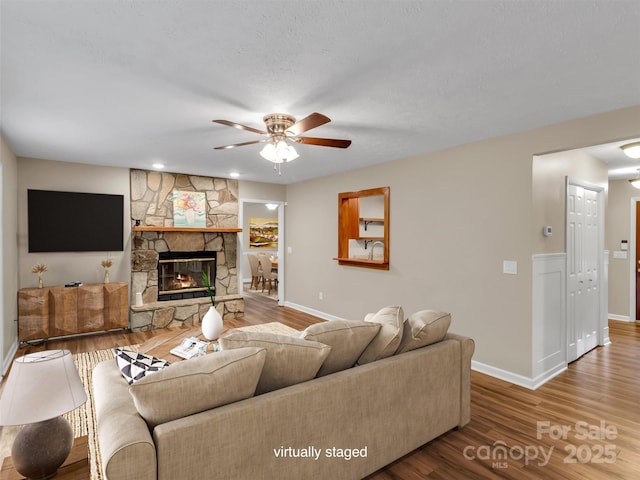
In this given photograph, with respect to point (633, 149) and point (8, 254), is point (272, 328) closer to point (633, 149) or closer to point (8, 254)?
point (8, 254)

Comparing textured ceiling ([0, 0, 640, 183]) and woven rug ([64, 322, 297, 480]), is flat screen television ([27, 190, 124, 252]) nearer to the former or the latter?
textured ceiling ([0, 0, 640, 183])

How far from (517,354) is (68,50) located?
14.1 ft

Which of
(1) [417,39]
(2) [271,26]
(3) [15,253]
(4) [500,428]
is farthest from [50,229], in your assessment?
(4) [500,428]

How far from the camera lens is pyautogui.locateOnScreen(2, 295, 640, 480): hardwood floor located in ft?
6.79

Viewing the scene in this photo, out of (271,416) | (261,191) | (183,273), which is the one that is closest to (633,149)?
(271,416)

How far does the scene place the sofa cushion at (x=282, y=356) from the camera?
63.9 inches

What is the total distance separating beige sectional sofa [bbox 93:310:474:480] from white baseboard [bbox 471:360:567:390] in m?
1.49

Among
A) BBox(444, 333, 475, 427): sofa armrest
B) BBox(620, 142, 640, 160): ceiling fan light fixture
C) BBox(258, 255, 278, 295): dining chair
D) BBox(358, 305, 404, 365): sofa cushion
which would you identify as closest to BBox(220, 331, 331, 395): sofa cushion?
BBox(358, 305, 404, 365): sofa cushion

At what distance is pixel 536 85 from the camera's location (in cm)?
230

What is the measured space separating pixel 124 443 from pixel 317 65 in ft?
6.82

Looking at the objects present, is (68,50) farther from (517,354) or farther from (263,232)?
(263,232)

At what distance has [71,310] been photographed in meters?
4.54

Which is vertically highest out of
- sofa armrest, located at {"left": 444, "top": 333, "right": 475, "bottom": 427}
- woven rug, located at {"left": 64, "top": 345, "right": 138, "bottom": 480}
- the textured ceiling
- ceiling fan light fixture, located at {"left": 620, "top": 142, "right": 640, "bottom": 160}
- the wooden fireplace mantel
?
the textured ceiling

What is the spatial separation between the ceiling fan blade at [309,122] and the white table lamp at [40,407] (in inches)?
74.0
